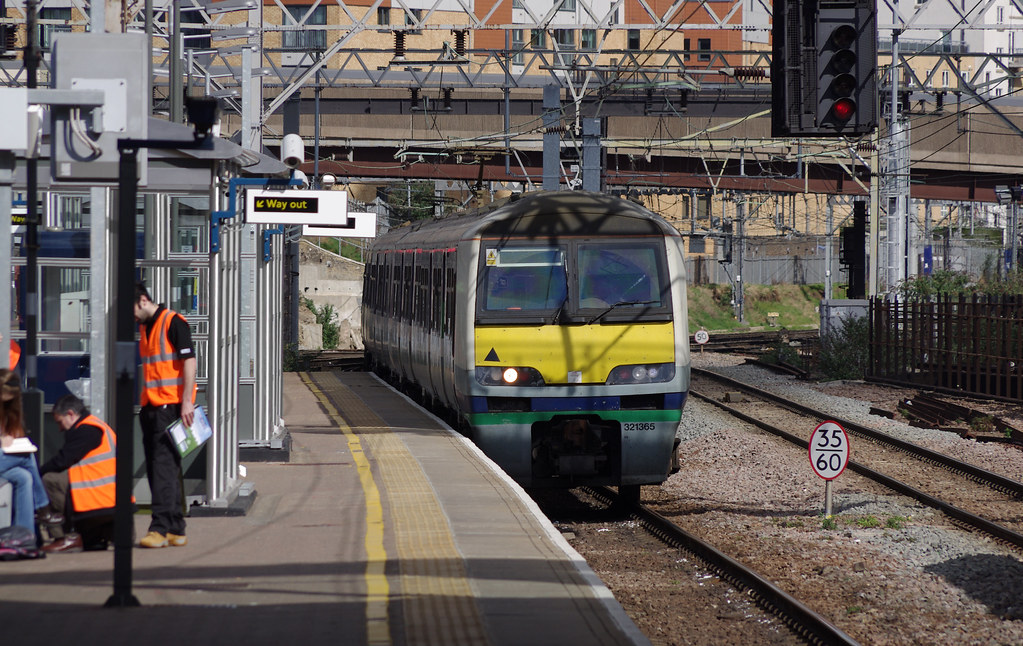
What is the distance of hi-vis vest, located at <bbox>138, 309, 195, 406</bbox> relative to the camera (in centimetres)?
830

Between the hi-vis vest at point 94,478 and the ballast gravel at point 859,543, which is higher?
the hi-vis vest at point 94,478

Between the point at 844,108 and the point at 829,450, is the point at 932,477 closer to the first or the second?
the point at 829,450

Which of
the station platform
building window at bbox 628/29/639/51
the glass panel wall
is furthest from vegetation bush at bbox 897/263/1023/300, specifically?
building window at bbox 628/29/639/51

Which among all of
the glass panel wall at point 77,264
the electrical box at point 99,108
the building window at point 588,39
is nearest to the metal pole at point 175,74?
the glass panel wall at point 77,264

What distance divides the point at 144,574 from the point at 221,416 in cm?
211

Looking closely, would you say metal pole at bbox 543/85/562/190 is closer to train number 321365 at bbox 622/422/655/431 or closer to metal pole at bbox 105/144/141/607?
train number 321365 at bbox 622/422/655/431

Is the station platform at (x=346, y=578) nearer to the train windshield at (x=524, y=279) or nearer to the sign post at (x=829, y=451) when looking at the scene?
the train windshield at (x=524, y=279)

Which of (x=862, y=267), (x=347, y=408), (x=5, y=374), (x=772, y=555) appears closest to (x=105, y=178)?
(x=5, y=374)

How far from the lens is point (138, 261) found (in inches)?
360

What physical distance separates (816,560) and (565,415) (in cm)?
281

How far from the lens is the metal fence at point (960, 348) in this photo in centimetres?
2275

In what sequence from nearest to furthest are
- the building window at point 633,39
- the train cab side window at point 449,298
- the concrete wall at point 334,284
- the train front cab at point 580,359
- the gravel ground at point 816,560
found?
the gravel ground at point 816,560
the train front cab at point 580,359
the train cab side window at point 449,298
the concrete wall at point 334,284
the building window at point 633,39

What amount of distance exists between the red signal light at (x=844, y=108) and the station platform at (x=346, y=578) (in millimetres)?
4418

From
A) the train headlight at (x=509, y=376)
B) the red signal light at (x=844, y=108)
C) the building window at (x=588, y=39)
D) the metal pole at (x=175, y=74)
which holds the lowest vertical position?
the train headlight at (x=509, y=376)
